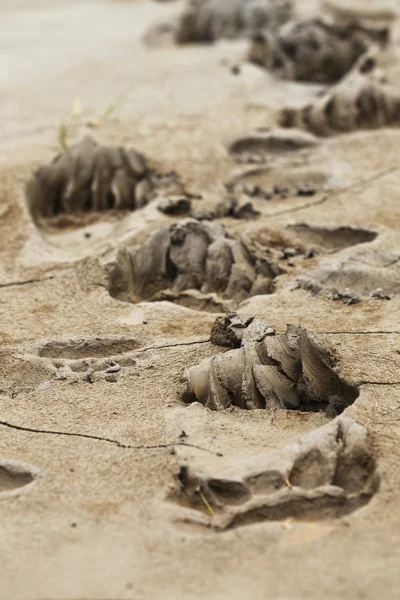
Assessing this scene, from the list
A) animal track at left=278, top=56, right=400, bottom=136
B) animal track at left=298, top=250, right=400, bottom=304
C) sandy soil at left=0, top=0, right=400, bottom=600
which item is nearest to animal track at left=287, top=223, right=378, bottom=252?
sandy soil at left=0, top=0, right=400, bottom=600

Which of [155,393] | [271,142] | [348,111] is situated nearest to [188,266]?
[155,393]

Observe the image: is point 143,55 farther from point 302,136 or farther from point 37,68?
point 302,136

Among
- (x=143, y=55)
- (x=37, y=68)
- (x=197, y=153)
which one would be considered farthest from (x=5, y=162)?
(x=143, y=55)

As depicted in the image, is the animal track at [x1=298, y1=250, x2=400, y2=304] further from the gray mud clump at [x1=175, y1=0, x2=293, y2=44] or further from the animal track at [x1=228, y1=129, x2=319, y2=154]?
the gray mud clump at [x1=175, y1=0, x2=293, y2=44]

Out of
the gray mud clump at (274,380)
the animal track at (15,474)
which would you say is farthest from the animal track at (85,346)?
the animal track at (15,474)

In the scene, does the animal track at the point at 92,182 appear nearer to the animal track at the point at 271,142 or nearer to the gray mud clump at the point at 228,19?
the animal track at the point at 271,142

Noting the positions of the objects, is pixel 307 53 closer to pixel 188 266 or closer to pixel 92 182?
pixel 92 182

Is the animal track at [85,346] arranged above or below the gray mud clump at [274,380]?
below
